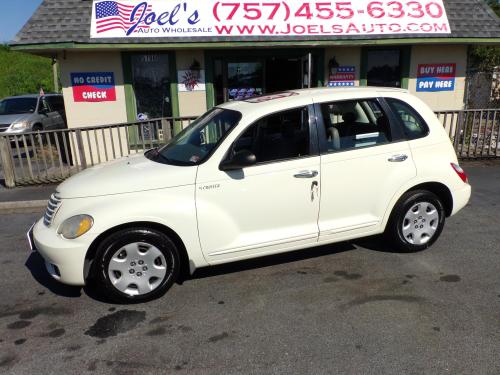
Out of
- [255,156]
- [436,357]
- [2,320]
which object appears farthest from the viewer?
[255,156]

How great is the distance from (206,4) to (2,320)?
25.4 feet

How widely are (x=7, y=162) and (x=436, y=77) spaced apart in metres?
9.85

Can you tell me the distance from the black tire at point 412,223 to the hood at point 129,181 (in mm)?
2209

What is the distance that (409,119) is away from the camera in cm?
436

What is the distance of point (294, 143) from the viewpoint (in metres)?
3.95

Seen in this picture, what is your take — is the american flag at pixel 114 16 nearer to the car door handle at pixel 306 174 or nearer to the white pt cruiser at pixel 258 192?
the white pt cruiser at pixel 258 192

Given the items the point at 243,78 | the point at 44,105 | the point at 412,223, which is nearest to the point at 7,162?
the point at 243,78

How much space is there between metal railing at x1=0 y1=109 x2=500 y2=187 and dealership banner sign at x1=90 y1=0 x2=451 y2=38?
2148 millimetres

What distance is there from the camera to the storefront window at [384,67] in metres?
10.4

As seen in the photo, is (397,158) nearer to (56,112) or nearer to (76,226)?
(76,226)

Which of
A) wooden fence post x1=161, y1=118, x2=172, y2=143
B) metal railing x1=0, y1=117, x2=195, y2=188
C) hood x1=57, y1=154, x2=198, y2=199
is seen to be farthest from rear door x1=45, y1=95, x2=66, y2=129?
hood x1=57, y1=154, x2=198, y2=199

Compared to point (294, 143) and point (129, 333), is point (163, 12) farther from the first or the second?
point (129, 333)

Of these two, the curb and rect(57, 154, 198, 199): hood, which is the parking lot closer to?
rect(57, 154, 198, 199): hood

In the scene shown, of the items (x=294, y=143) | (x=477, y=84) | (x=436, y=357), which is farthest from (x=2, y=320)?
(x=477, y=84)
